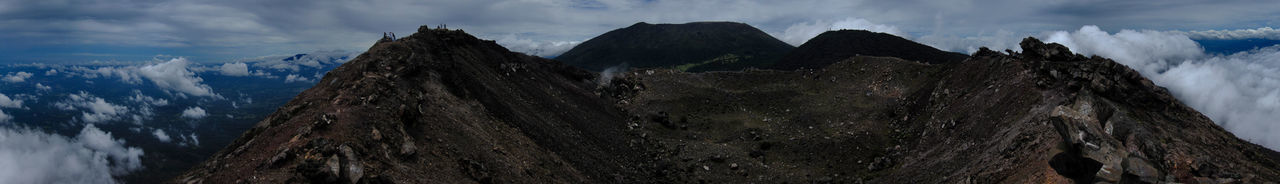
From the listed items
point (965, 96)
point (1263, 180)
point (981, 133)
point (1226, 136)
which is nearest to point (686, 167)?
point (981, 133)

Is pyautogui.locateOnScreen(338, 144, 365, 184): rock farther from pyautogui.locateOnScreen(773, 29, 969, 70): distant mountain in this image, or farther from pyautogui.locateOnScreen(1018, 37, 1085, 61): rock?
pyautogui.locateOnScreen(773, 29, 969, 70): distant mountain

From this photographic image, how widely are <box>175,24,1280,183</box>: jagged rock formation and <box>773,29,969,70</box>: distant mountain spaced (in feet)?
307

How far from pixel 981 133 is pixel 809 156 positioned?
950cm

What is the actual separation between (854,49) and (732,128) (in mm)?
119743

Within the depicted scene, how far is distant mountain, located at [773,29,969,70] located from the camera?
13850 cm

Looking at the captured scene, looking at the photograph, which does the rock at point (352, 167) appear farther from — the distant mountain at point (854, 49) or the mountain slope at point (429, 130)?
the distant mountain at point (854, 49)

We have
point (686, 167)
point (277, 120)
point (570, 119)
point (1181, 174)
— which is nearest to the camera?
point (1181, 174)

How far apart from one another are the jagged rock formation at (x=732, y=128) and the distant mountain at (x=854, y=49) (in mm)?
93607

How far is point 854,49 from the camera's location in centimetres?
14800

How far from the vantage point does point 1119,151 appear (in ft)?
40.9

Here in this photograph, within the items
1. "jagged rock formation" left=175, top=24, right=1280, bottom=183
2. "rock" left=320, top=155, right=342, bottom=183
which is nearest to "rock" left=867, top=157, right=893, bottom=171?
"jagged rock formation" left=175, top=24, right=1280, bottom=183

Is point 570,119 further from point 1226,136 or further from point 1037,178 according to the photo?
point 1226,136

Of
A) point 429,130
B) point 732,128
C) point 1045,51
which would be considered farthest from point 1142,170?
point 732,128

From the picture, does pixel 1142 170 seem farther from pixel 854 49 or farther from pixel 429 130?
pixel 854 49
